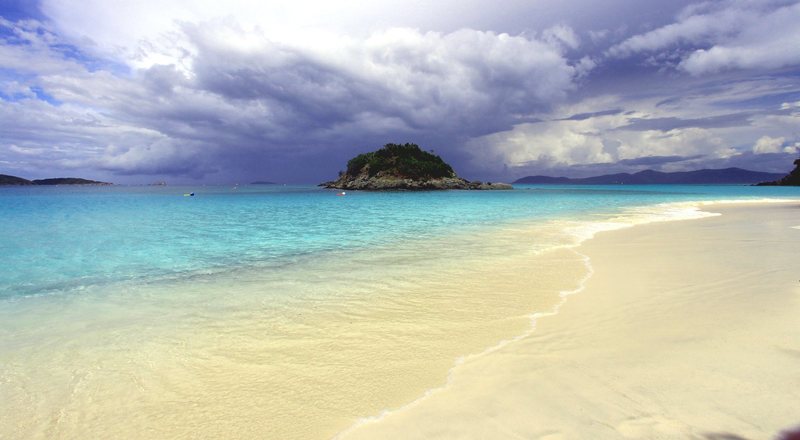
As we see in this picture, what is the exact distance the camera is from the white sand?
11.2ft

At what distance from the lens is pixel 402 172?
123m

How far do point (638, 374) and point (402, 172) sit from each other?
A: 119916 millimetres

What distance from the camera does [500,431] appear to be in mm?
3383

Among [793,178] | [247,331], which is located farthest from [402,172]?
[793,178]

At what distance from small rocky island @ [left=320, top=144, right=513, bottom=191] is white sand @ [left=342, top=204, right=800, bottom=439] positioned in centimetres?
11287

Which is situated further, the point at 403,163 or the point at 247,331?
the point at 403,163

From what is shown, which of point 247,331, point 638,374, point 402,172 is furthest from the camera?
point 402,172

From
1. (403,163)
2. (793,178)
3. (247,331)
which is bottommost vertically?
(247,331)

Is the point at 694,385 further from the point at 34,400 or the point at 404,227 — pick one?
the point at 404,227

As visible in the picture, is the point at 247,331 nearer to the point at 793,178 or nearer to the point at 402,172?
the point at 402,172

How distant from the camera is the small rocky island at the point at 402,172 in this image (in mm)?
120938

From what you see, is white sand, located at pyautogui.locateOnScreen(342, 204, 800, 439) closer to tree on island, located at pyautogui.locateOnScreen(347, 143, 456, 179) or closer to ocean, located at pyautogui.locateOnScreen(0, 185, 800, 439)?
ocean, located at pyautogui.locateOnScreen(0, 185, 800, 439)

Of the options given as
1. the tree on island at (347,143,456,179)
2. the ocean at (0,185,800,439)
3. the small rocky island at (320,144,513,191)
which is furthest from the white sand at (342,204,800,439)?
the tree on island at (347,143,456,179)

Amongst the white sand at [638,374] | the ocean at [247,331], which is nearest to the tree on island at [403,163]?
the ocean at [247,331]
